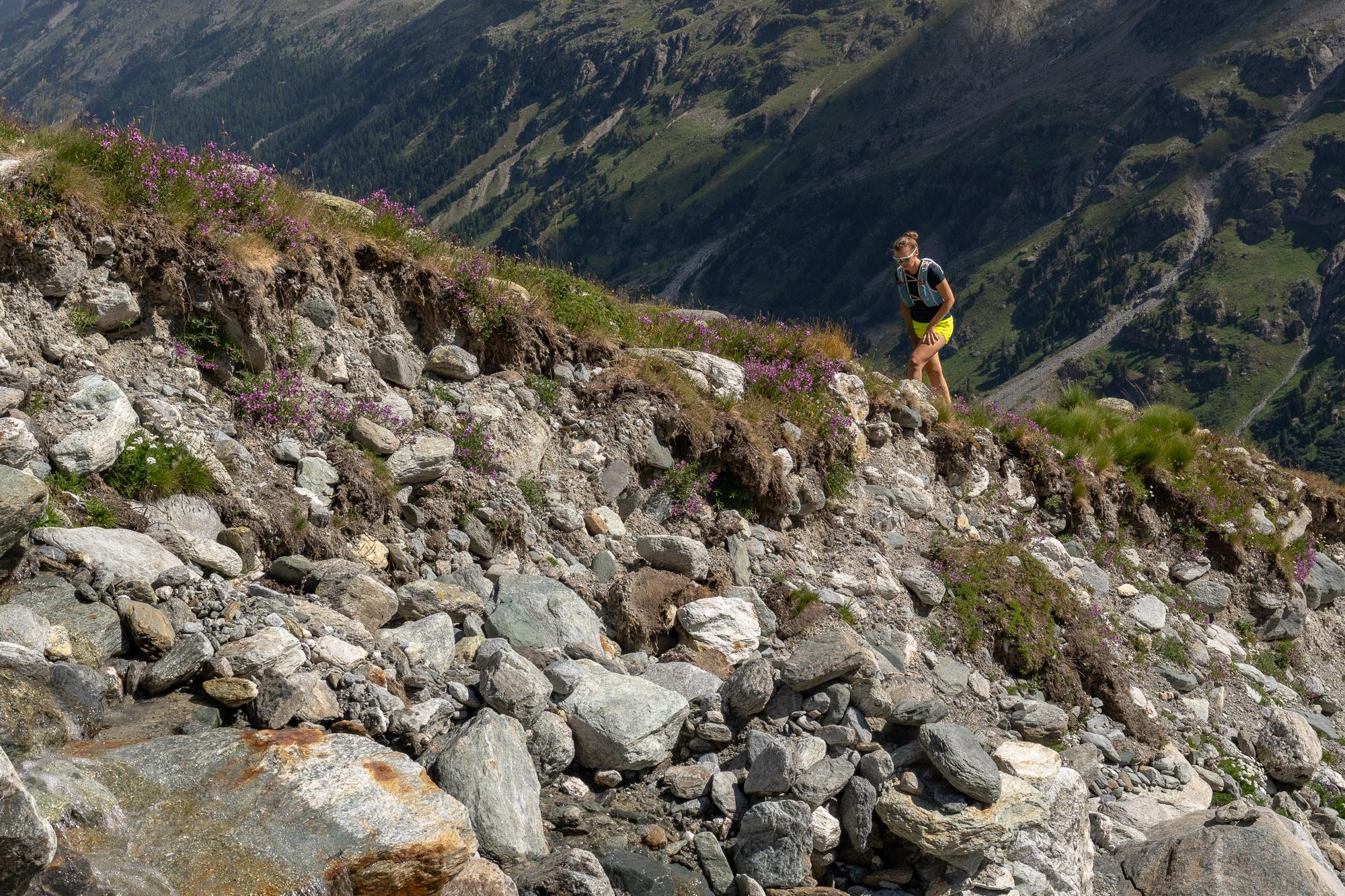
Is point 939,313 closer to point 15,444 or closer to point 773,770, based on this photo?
point 773,770

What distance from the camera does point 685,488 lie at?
11.4 metres

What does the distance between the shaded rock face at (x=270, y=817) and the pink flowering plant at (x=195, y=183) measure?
5701 mm

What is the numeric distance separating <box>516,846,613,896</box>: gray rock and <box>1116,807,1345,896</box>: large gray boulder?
15.2 feet

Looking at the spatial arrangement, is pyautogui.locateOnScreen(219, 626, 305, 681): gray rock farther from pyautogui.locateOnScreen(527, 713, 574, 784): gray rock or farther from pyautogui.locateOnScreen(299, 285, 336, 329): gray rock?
pyautogui.locateOnScreen(299, 285, 336, 329): gray rock

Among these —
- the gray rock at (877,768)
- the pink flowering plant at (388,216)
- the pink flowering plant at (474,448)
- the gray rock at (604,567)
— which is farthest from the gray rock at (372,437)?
the gray rock at (877,768)

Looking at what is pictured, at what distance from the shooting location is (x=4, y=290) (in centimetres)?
785

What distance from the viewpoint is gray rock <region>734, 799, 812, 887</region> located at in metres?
6.55

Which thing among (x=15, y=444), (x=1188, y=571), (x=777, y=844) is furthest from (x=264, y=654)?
(x=1188, y=571)

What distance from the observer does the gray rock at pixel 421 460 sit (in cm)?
952

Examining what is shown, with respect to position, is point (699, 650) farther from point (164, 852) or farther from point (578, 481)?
point (164, 852)

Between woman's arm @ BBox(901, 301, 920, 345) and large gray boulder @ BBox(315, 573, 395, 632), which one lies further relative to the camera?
woman's arm @ BBox(901, 301, 920, 345)

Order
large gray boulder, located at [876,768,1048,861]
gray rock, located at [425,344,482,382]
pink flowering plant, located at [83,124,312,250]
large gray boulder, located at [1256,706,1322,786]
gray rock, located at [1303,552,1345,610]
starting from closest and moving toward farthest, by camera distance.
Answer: large gray boulder, located at [876,768,1048,861] → pink flowering plant, located at [83,124,312,250] → gray rock, located at [425,344,482,382] → large gray boulder, located at [1256,706,1322,786] → gray rock, located at [1303,552,1345,610]

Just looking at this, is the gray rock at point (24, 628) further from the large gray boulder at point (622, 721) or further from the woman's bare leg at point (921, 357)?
the woman's bare leg at point (921, 357)

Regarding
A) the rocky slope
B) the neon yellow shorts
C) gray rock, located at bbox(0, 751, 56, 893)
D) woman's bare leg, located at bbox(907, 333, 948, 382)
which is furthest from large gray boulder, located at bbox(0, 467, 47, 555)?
the neon yellow shorts
